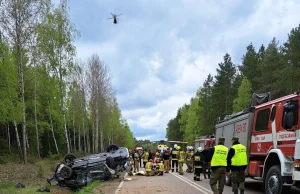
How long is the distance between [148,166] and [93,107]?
23.3 meters

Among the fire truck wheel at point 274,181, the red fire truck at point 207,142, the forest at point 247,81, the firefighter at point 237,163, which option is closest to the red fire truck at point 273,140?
the fire truck wheel at point 274,181

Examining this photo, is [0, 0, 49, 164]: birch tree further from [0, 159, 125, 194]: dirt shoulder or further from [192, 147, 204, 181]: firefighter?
[192, 147, 204, 181]: firefighter

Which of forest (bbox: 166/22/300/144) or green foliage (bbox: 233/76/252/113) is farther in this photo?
green foliage (bbox: 233/76/252/113)

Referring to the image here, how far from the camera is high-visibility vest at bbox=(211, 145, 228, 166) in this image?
1000 cm

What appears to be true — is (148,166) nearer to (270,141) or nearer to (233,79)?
(270,141)

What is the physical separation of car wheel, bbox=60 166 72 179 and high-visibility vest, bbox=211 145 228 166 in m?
6.55

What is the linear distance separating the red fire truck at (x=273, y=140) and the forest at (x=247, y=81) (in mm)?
25407

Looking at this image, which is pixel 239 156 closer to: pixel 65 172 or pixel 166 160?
pixel 65 172

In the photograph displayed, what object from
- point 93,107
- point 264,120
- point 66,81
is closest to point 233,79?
point 93,107

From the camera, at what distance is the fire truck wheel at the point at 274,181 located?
948 cm

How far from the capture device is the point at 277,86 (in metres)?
39.0

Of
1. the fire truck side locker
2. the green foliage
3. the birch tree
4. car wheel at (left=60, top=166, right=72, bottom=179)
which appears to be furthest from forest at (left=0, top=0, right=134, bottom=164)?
the green foliage

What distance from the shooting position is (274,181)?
9.70 metres

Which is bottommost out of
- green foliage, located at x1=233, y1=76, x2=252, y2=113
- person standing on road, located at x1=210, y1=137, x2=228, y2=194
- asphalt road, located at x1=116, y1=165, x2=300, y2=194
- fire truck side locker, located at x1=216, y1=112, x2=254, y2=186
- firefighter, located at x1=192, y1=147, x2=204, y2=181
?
asphalt road, located at x1=116, y1=165, x2=300, y2=194
